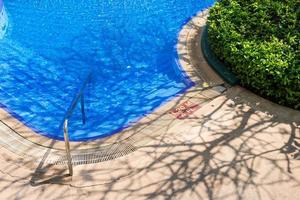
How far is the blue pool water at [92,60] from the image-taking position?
10094mm

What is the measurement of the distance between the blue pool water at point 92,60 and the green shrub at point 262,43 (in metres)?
1.25

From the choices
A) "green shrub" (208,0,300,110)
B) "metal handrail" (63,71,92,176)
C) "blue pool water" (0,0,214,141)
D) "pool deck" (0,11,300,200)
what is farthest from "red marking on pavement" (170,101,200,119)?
"metal handrail" (63,71,92,176)

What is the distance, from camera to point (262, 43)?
34.3ft

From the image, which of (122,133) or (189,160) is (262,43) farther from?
(122,133)

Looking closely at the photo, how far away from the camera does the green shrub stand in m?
9.55

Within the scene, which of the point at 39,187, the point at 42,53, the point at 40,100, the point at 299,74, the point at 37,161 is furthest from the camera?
the point at 42,53

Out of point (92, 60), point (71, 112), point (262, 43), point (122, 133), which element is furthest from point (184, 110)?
point (92, 60)

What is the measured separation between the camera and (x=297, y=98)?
9.43m

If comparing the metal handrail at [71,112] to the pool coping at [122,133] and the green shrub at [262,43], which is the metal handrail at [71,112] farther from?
the green shrub at [262,43]

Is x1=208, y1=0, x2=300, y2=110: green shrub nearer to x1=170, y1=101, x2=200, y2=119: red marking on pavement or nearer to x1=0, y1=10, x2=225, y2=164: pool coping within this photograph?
x1=0, y1=10, x2=225, y2=164: pool coping

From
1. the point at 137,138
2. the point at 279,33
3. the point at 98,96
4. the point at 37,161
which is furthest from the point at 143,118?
the point at 279,33

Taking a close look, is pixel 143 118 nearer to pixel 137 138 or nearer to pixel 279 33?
pixel 137 138

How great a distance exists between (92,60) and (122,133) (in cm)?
316

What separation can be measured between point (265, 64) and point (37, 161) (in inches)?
200
